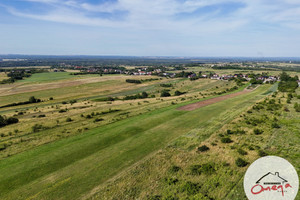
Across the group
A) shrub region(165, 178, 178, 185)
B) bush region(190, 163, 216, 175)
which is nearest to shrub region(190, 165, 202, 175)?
bush region(190, 163, 216, 175)

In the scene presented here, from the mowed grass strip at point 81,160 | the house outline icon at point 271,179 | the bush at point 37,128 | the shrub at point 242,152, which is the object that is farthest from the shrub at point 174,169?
the bush at point 37,128

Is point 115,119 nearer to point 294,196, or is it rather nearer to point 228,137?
point 228,137

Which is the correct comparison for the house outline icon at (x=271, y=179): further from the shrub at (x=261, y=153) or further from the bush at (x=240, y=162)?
the shrub at (x=261, y=153)

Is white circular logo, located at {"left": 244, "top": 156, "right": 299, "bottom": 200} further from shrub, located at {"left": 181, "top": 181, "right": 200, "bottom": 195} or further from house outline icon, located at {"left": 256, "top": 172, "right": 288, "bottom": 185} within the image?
shrub, located at {"left": 181, "top": 181, "right": 200, "bottom": 195}

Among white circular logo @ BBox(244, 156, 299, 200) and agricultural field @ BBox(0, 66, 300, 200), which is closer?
white circular logo @ BBox(244, 156, 299, 200)

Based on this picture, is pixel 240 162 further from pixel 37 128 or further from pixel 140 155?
pixel 37 128

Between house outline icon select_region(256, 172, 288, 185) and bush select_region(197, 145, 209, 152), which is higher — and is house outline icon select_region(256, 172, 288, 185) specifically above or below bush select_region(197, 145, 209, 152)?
above

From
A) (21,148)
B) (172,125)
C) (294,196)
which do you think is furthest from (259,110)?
(21,148)

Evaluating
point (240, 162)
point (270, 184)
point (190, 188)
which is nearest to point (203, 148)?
point (240, 162)
